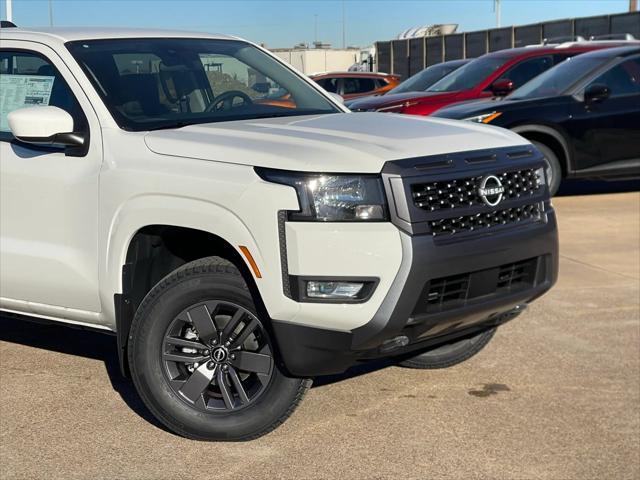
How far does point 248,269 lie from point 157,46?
177 centimetres

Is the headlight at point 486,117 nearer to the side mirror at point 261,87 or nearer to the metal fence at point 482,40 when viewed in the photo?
the side mirror at point 261,87

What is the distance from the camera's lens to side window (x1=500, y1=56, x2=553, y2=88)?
43.3 ft

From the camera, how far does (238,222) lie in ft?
12.8

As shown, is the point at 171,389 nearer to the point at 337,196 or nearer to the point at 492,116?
the point at 337,196

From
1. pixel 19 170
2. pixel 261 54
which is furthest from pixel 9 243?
pixel 261 54

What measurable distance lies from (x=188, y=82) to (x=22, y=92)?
2.76ft

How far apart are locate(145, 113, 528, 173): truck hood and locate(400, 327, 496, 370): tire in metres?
1.17

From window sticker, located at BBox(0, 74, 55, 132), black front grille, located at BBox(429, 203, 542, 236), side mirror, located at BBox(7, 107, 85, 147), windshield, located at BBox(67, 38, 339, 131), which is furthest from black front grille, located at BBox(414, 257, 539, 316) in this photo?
window sticker, located at BBox(0, 74, 55, 132)

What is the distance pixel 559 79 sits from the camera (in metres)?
11.3

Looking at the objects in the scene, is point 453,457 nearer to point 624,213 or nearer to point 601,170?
point 624,213

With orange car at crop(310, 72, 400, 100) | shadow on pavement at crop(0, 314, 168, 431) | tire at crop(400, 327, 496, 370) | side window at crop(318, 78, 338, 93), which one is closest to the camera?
tire at crop(400, 327, 496, 370)

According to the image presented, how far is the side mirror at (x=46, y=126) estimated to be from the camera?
4344 mm

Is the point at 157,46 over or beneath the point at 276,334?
over

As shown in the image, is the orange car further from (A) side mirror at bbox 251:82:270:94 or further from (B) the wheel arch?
(B) the wheel arch
